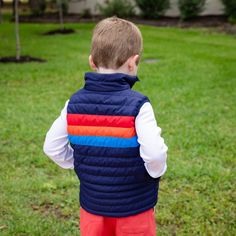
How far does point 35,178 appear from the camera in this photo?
4289 mm

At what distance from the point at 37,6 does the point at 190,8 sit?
32.6 ft

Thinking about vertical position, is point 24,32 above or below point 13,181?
below

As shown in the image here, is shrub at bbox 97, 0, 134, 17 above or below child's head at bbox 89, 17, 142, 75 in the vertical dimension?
below

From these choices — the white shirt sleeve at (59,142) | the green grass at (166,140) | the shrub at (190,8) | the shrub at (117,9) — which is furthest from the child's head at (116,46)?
the shrub at (117,9)

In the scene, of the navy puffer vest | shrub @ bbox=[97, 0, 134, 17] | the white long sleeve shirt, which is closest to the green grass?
the navy puffer vest

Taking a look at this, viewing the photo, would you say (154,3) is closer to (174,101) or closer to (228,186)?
(174,101)

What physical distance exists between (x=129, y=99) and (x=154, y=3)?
1930cm

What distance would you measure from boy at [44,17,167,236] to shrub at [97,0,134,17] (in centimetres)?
1930

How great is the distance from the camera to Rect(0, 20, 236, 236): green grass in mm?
3559

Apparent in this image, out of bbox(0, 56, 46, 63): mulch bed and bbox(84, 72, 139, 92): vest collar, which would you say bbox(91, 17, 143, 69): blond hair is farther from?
bbox(0, 56, 46, 63): mulch bed

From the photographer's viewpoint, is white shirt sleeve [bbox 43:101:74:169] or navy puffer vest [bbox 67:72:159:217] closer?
navy puffer vest [bbox 67:72:159:217]

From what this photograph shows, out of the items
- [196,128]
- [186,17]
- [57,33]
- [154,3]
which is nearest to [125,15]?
[154,3]

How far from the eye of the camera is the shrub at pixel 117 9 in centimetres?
2086

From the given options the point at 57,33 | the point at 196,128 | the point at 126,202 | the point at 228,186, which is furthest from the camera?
the point at 57,33
